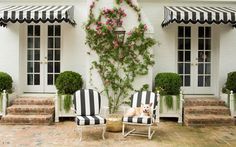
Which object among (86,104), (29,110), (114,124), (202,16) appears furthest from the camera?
(202,16)

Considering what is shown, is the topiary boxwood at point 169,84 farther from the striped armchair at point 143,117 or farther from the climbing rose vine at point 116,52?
the striped armchair at point 143,117

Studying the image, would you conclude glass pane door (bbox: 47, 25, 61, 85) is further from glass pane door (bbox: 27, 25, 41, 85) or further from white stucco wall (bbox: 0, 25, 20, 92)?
white stucco wall (bbox: 0, 25, 20, 92)

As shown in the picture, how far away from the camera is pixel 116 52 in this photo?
1402cm

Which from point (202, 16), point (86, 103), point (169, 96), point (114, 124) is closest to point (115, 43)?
point (169, 96)

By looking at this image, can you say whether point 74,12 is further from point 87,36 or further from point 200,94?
point 200,94

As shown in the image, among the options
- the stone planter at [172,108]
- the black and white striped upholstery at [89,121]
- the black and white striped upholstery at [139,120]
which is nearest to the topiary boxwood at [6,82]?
the black and white striped upholstery at [89,121]

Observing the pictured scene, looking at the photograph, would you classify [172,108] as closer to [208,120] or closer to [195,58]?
[208,120]

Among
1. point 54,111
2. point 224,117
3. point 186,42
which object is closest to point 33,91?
point 54,111

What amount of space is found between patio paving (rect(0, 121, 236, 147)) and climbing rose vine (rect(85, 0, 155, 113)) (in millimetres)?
2257

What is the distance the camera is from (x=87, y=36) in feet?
46.4

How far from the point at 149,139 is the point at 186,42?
6.24 metres

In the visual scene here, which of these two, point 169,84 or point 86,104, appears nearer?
point 86,104

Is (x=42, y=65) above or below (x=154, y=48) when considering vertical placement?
below

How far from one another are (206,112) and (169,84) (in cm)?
190
